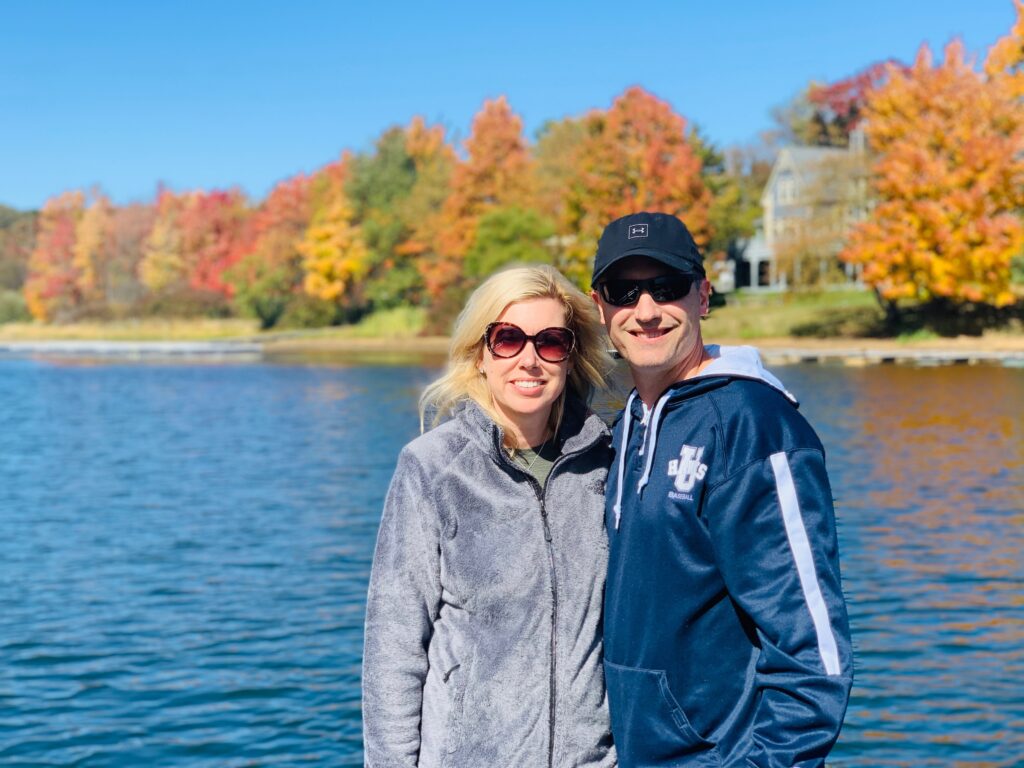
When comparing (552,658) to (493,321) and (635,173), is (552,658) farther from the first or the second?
(635,173)

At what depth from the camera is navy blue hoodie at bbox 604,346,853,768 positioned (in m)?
2.61

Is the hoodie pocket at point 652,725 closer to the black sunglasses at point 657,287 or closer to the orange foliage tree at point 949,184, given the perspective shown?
the black sunglasses at point 657,287

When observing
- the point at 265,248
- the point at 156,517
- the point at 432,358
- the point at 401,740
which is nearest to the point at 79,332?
the point at 265,248

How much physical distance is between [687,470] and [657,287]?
0.54m

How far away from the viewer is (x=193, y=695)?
925 cm

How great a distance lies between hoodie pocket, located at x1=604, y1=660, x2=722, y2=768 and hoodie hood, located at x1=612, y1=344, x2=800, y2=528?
385mm

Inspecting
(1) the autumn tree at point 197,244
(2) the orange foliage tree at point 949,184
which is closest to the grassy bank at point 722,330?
(2) the orange foliage tree at point 949,184

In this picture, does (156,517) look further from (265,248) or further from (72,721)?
(265,248)

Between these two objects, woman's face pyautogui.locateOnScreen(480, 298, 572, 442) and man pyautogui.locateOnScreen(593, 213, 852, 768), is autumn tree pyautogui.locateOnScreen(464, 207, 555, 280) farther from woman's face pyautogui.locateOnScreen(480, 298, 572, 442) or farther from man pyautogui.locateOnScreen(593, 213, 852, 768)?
man pyautogui.locateOnScreen(593, 213, 852, 768)

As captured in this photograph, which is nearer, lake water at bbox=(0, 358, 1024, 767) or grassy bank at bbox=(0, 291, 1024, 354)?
lake water at bbox=(0, 358, 1024, 767)

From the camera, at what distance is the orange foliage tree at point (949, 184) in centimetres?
4200

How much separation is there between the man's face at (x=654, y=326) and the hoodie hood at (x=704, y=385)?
0.30 ft

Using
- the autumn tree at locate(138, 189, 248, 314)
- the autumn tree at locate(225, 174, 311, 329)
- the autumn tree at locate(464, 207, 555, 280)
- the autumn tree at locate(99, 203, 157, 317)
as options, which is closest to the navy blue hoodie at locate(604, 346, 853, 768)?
the autumn tree at locate(464, 207, 555, 280)

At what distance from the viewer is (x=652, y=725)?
2.82 m
